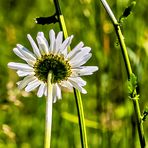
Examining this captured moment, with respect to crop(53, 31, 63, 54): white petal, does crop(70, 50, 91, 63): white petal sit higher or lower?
lower

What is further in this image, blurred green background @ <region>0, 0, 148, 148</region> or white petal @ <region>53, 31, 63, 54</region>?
blurred green background @ <region>0, 0, 148, 148</region>

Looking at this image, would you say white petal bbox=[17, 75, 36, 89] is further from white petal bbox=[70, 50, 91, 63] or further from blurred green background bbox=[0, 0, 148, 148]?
blurred green background bbox=[0, 0, 148, 148]

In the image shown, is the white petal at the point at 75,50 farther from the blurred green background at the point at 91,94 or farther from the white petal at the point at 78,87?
the blurred green background at the point at 91,94

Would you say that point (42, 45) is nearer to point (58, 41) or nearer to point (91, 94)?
point (58, 41)

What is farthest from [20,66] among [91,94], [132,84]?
[91,94]

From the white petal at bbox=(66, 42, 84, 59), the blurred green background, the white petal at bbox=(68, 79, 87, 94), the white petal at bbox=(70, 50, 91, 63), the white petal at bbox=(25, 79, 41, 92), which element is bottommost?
the white petal at bbox=(68, 79, 87, 94)

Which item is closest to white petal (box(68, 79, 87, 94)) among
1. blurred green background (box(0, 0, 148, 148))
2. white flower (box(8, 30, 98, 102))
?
white flower (box(8, 30, 98, 102))

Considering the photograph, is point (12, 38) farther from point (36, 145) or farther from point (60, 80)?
point (60, 80)
